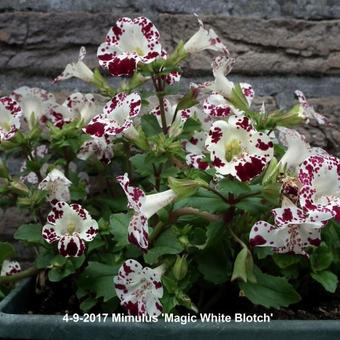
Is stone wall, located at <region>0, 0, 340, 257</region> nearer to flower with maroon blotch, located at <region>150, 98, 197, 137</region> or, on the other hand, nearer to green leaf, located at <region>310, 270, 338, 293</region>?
flower with maroon blotch, located at <region>150, 98, 197, 137</region>

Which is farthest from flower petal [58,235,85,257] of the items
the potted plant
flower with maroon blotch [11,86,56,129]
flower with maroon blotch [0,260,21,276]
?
flower with maroon blotch [11,86,56,129]

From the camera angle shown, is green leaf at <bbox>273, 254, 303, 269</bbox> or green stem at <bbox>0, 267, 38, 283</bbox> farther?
green stem at <bbox>0, 267, 38, 283</bbox>

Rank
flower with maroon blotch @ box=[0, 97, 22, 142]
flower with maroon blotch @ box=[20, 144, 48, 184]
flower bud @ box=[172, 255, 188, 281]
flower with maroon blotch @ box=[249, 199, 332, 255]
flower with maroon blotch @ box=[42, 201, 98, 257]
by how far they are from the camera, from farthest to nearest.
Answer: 1. flower with maroon blotch @ box=[20, 144, 48, 184]
2. flower with maroon blotch @ box=[0, 97, 22, 142]
3. flower with maroon blotch @ box=[42, 201, 98, 257]
4. flower bud @ box=[172, 255, 188, 281]
5. flower with maroon blotch @ box=[249, 199, 332, 255]

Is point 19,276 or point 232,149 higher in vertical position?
point 232,149

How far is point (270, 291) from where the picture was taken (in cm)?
97

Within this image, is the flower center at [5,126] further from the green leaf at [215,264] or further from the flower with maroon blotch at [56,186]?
the green leaf at [215,264]

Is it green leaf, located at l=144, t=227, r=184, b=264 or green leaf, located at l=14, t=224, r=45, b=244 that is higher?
green leaf, located at l=144, t=227, r=184, b=264

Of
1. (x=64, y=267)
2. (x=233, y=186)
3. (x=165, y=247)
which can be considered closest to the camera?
(x=233, y=186)

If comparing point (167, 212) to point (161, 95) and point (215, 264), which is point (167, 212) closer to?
point (215, 264)

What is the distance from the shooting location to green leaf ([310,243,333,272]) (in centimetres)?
105

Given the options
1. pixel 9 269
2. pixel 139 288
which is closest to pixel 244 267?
pixel 139 288

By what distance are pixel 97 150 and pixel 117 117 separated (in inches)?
7.3

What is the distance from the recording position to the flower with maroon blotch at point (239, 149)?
91 cm

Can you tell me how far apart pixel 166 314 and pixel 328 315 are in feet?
1.02
